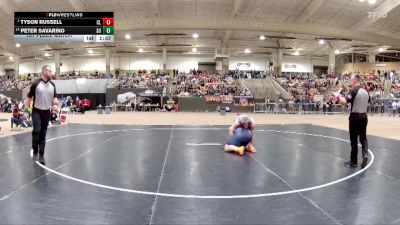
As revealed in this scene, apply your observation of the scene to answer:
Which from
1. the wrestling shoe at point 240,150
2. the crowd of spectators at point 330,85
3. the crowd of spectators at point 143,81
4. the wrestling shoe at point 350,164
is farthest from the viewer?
the crowd of spectators at point 143,81

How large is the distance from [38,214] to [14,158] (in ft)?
13.7

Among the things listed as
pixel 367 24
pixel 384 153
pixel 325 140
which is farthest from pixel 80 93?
pixel 384 153

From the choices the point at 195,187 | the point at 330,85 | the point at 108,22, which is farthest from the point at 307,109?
the point at 195,187

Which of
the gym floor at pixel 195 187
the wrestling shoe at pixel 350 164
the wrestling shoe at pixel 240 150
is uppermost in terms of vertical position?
the wrestling shoe at pixel 240 150

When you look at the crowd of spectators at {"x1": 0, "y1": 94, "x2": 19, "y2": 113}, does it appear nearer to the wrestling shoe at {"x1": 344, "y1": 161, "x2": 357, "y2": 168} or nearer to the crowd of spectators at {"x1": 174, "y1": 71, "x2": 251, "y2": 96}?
the crowd of spectators at {"x1": 174, "y1": 71, "x2": 251, "y2": 96}

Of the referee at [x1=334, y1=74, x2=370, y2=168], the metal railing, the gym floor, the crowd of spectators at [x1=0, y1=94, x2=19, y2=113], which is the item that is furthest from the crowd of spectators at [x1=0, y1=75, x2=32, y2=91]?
the referee at [x1=334, y1=74, x2=370, y2=168]

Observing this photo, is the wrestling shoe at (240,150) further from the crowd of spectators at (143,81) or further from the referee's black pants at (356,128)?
the crowd of spectators at (143,81)

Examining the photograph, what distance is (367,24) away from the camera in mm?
35562

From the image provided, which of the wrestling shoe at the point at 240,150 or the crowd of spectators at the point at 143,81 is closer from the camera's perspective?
the wrestling shoe at the point at 240,150
